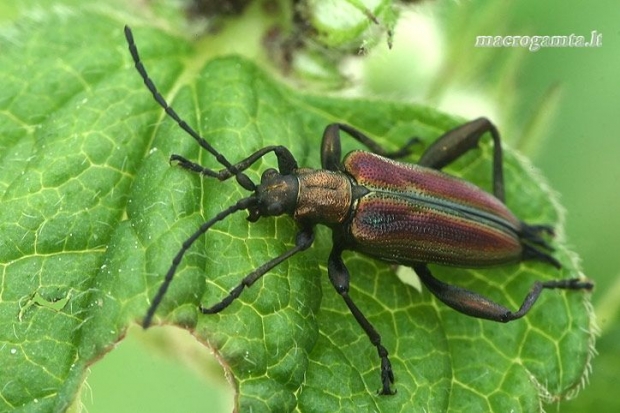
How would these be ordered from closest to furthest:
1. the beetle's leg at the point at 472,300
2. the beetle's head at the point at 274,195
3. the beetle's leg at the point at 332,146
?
the beetle's head at the point at 274,195, the beetle's leg at the point at 472,300, the beetle's leg at the point at 332,146

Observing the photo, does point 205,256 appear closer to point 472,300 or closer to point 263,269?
point 263,269

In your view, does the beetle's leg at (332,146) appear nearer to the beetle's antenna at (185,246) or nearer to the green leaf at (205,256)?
the green leaf at (205,256)

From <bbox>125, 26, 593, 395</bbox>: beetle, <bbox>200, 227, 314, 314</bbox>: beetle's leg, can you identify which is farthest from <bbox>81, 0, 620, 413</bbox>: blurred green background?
<bbox>200, 227, 314, 314</bbox>: beetle's leg

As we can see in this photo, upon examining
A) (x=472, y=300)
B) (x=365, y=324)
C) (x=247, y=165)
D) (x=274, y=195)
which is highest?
(x=247, y=165)

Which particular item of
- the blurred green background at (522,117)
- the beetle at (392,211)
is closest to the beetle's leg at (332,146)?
the beetle at (392,211)

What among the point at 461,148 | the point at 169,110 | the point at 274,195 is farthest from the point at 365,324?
the point at 169,110

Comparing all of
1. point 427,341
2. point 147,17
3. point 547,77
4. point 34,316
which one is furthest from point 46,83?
point 547,77
